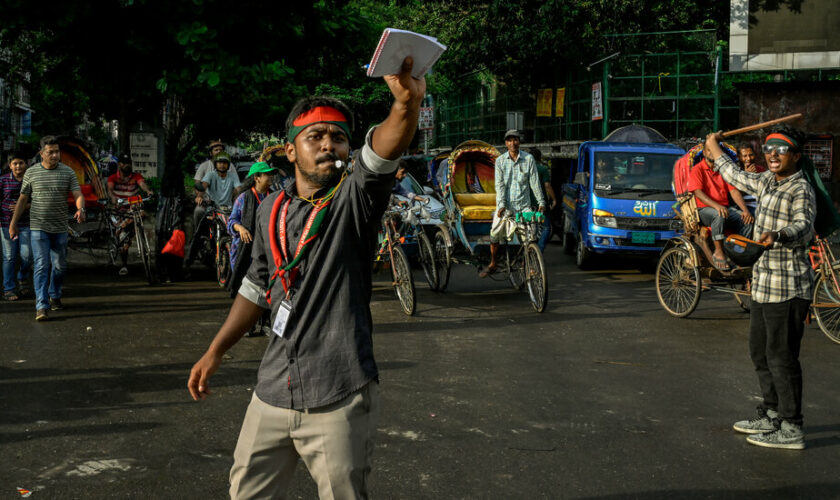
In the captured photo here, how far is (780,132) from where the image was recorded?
5.61 metres

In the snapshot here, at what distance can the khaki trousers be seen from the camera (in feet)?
9.05

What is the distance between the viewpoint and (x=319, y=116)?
2896 millimetres

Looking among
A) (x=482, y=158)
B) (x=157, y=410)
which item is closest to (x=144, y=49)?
(x=482, y=158)

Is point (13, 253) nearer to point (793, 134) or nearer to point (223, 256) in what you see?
point (223, 256)

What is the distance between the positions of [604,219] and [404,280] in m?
5.14

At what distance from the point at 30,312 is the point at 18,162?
6.74ft

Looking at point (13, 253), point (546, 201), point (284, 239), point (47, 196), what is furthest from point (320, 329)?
point (546, 201)

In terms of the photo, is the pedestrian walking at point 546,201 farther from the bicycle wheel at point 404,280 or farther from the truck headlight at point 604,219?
the bicycle wheel at point 404,280

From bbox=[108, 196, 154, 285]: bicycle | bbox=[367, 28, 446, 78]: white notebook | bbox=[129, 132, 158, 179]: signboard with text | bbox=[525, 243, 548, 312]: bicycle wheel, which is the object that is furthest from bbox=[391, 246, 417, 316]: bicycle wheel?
bbox=[129, 132, 158, 179]: signboard with text

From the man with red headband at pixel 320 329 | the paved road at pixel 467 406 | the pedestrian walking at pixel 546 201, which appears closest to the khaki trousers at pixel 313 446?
the man with red headband at pixel 320 329

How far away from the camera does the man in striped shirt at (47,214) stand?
387 inches

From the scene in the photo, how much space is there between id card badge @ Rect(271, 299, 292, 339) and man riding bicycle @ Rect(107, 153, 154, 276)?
11.6 meters

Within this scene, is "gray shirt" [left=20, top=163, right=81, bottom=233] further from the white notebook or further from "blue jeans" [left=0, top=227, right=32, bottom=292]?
the white notebook

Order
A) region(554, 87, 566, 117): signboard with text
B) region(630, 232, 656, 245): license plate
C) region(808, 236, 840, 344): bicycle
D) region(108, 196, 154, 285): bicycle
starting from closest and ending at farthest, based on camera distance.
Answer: region(808, 236, 840, 344): bicycle < region(108, 196, 154, 285): bicycle < region(630, 232, 656, 245): license plate < region(554, 87, 566, 117): signboard with text
